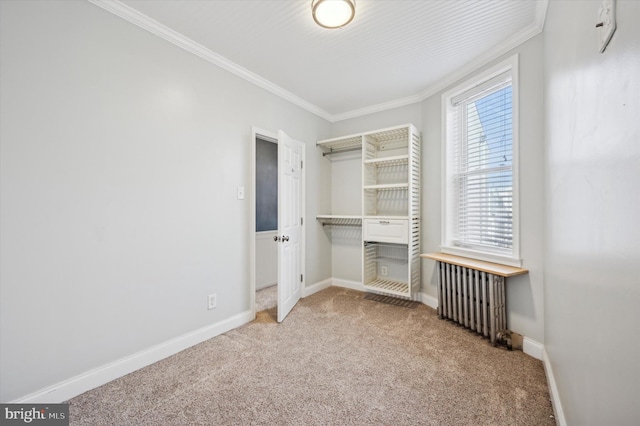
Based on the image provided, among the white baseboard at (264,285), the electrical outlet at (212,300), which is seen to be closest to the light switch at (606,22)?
the electrical outlet at (212,300)

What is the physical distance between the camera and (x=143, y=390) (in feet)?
5.84

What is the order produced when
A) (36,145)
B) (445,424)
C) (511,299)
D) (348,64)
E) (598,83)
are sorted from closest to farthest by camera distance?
(598,83)
(445,424)
(36,145)
(511,299)
(348,64)

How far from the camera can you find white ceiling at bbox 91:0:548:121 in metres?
1.97

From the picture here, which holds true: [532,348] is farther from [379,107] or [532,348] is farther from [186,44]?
[186,44]

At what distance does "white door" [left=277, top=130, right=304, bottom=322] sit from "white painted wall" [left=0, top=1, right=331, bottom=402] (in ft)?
1.56

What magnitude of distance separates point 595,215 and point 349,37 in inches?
85.2

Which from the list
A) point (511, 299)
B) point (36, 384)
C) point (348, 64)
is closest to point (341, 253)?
point (511, 299)

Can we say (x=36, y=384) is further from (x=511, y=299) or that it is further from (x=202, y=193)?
(x=511, y=299)

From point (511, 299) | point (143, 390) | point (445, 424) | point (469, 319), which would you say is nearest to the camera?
point (445, 424)

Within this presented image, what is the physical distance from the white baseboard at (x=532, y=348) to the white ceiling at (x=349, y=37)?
2.50 m

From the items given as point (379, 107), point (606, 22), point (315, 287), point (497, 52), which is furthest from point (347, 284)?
point (606, 22)

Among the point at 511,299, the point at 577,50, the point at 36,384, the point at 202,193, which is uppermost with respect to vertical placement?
the point at 577,50

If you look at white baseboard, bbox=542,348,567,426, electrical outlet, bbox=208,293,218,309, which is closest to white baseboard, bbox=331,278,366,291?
electrical outlet, bbox=208,293,218,309

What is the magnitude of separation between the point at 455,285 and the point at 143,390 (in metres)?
2.73
